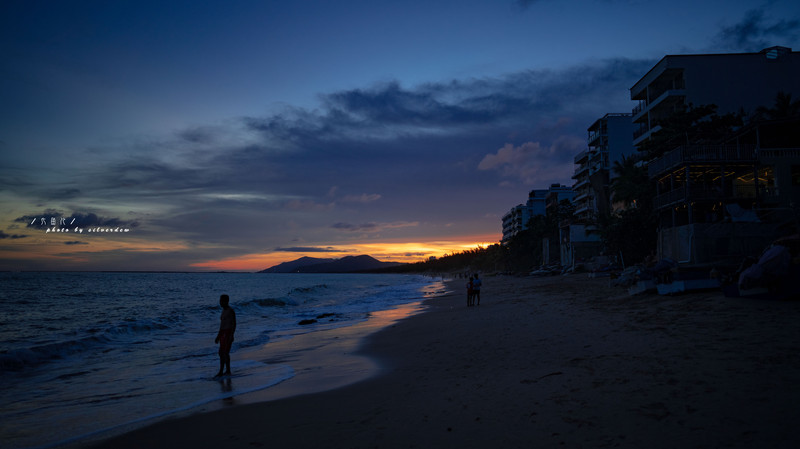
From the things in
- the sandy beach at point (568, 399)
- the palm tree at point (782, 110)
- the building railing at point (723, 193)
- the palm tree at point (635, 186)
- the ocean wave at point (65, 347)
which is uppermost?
the palm tree at point (782, 110)

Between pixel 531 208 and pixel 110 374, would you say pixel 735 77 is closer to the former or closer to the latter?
pixel 110 374

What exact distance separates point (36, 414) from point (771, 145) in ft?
136

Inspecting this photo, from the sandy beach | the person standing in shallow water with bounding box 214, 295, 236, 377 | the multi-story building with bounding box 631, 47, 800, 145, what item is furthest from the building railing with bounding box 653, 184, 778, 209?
the person standing in shallow water with bounding box 214, 295, 236, 377

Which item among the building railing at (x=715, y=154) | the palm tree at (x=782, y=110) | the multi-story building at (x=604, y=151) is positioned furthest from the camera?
the multi-story building at (x=604, y=151)

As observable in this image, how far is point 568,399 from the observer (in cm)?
580

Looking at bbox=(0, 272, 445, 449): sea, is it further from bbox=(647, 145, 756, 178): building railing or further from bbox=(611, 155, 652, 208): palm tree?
bbox=(611, 155, 652, 208): palm tree

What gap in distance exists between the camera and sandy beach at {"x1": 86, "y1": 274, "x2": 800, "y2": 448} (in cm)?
467

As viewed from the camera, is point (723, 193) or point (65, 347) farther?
point (723, 193)

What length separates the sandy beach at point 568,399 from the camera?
4.67m

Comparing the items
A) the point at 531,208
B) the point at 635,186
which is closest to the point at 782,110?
the point at 635,186

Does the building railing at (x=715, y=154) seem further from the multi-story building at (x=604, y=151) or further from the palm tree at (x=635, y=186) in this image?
the multi-story building at (x=604, y=151)

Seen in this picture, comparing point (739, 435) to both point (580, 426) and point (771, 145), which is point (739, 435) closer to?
point (580, 426)

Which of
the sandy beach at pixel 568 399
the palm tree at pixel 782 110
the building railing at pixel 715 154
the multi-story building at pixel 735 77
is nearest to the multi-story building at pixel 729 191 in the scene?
the building railing at pixel 715 154

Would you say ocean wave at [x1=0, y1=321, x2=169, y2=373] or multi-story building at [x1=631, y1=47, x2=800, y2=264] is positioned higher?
multi-story building at [x1=631, y1=47, x2=800, y2=264]
